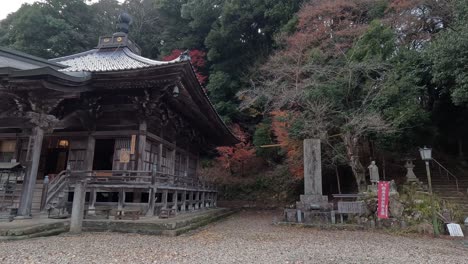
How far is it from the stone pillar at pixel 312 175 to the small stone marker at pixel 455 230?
12.8ft

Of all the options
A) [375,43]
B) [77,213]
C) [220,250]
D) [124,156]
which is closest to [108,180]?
[124,156]

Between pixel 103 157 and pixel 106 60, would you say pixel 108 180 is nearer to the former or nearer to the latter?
pixel 103 157

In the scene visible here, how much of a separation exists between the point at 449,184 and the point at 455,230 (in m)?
8.39

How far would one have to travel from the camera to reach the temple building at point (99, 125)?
779 cm

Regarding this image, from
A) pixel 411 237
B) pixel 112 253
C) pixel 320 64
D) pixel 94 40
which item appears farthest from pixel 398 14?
pixel 94 40

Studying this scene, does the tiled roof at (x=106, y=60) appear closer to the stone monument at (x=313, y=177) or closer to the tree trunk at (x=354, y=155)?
the stone monument at (x=313, y=177)

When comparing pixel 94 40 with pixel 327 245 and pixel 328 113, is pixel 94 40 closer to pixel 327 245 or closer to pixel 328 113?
pixel 328 113

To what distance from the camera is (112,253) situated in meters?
5.18

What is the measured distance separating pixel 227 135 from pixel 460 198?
1169cm

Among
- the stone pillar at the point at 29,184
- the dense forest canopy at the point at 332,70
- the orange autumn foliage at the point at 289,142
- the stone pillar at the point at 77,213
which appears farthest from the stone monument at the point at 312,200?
the stone pillar at the point at 29,184

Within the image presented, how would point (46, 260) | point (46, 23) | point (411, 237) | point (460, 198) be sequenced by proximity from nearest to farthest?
point (46, 260) → point (411, 237) → point (460, 198) → point (46, 23)

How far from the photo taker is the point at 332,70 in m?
15.8

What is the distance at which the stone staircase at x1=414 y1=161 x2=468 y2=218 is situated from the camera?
1284 centimetres

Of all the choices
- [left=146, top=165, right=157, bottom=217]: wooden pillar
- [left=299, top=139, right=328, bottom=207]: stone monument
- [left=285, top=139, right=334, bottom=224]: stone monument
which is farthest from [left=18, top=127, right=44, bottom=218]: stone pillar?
[left=299, top=139, right=328, bottom=207]: stone monument
